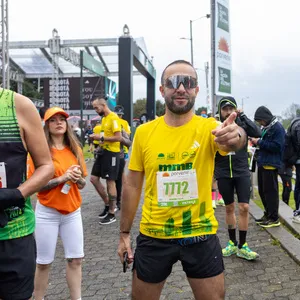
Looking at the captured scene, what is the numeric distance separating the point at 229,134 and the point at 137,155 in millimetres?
772

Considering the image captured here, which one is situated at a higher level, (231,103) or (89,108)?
(89,108)

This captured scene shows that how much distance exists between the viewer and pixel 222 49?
8.82 metres

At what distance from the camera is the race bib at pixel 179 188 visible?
2.49 meters

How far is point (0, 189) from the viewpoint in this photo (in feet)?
6.23

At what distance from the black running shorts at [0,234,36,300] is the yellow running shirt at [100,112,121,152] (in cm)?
481

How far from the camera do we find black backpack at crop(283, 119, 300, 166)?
643 centimetres

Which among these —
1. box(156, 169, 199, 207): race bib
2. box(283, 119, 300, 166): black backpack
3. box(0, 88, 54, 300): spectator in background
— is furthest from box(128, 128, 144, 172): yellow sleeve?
box(283, 119, 300, 166): black backpack

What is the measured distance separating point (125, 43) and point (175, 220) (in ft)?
50.9

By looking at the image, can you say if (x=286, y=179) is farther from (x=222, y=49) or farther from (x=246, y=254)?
(x=246, y=254)

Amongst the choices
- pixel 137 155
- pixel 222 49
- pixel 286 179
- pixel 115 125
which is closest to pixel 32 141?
pixel 137 155

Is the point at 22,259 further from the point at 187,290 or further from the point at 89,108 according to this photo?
the point at 89,108

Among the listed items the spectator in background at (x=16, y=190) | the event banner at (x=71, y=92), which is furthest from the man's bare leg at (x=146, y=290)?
the event banner at (x=71, y=92)

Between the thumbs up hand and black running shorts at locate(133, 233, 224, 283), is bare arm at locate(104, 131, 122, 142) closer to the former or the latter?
black running shorts at locate(133, 233, 224, 283)

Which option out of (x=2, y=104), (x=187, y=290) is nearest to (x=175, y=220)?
(x=2, y=104)
